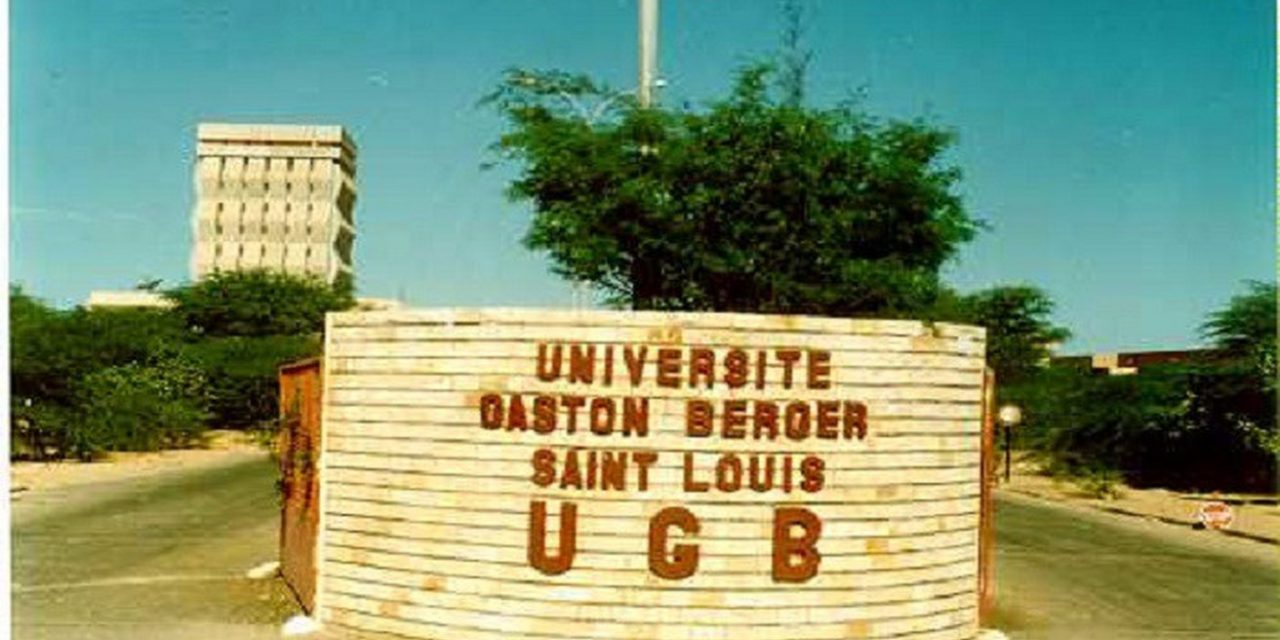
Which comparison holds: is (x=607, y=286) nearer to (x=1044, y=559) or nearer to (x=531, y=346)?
(x=1044, y=559)

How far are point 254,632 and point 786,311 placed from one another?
10923 mm

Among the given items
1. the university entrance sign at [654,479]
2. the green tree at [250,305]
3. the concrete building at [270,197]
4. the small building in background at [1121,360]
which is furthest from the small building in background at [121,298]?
the university entrance sign at [654,479]

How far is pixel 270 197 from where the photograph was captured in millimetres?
148625

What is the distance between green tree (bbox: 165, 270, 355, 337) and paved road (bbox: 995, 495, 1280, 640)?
51844 millimetres

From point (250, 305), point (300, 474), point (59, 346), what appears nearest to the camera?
point (300, 474)

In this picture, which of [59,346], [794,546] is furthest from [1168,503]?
[59,346]

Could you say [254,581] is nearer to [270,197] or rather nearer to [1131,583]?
[1131,583]

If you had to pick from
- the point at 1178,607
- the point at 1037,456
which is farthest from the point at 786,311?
the point at 1037,456

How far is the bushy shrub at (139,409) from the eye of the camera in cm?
3953

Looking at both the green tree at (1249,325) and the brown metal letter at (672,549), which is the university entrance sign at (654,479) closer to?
the brown metal letter at (672,549)

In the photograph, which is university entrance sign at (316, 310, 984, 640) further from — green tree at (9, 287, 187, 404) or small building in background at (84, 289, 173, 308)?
small building in background at (84, 289, 173, 308)

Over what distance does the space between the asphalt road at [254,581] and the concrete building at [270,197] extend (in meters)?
122

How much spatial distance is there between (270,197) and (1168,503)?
129 meters

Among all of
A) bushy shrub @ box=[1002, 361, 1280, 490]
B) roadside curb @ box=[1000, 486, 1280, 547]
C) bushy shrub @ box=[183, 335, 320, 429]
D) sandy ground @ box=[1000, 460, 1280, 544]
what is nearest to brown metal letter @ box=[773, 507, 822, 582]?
roadside curb @ box=[1000, 486, 1280, 547]
